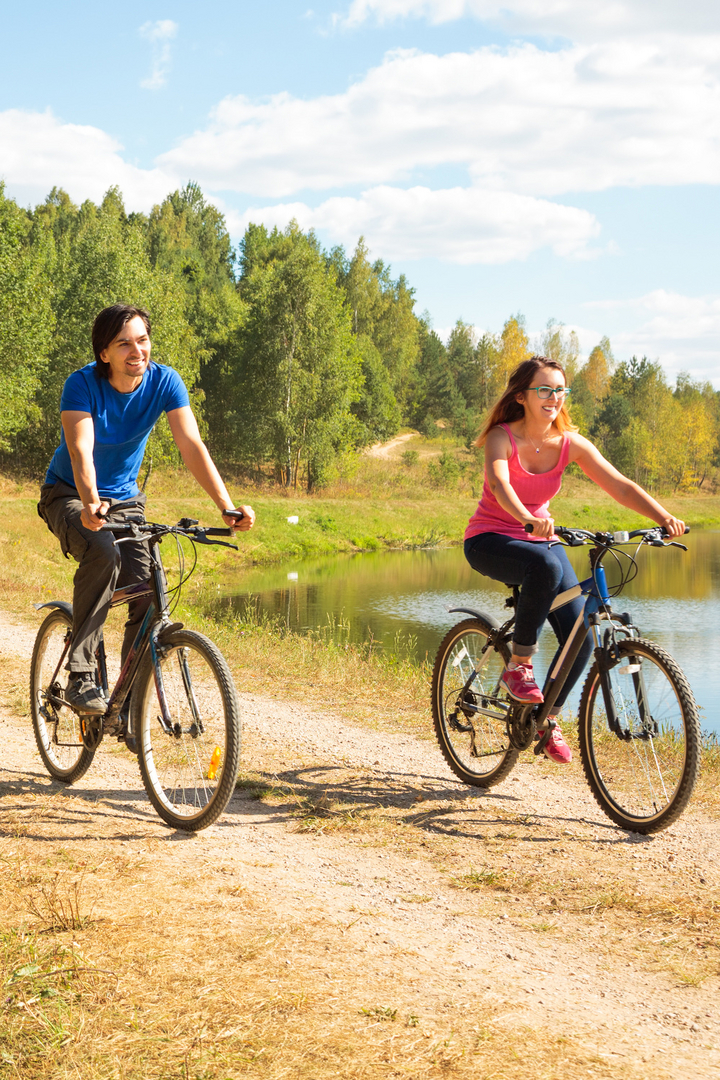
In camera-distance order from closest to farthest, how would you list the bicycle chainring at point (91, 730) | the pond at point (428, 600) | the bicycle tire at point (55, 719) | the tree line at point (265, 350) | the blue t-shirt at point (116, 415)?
the blue t-shirt at point (116, 415) → the bicycle chainring at point (91, 730) → the bicycle tire at point (55, 719) → the pond at point (428, 600) → the tree line at point (265, 350)

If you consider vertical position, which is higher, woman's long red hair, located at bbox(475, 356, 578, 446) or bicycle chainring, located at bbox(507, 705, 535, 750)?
woman's long red hair, located at bbox(475, 356, 578, 446)

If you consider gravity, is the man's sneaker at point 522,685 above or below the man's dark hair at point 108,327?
below

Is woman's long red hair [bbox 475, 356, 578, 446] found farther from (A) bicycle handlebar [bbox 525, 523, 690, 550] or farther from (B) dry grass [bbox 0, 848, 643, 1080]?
(B) dry grass [bbox 0, 848, 643, 1080]

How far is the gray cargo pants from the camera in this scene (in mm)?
4055

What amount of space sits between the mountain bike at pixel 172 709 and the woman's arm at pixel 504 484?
132 centimetres

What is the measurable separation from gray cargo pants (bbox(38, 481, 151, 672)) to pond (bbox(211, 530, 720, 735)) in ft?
22.7

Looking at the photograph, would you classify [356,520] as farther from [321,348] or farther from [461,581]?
[461,581]

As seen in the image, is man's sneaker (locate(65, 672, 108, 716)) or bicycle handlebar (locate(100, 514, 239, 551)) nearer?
bicycle handlebar (locate(100, 514, 239, 551))

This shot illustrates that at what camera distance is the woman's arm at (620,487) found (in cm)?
426

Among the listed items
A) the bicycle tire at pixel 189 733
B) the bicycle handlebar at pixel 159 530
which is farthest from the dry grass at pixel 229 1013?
the bicycle handlebar at pixel 159 530

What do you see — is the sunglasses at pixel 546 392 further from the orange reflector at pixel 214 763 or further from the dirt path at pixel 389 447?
the dirt path at pixel 389 447

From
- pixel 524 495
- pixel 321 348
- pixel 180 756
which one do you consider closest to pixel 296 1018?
pixel 180 756

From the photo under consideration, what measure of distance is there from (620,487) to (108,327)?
255 cm

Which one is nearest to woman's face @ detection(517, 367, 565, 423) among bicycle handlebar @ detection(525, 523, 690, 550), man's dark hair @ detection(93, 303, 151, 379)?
bicycle handlebar @ detection(525, 523, 690, 550)
